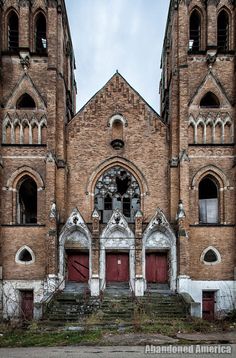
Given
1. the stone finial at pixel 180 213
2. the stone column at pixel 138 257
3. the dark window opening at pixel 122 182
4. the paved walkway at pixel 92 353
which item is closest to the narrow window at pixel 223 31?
the dark window opening at pixel 122 182

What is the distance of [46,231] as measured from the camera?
26062mm

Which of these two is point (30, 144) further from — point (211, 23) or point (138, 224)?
point (211, 23)

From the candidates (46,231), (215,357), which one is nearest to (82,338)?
(215,357)

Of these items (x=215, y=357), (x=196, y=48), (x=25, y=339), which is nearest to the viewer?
(x=215, y=357)

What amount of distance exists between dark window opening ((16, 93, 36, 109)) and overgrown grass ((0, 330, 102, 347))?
13644mm

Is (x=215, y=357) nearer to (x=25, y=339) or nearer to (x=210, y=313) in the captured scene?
(x=25, y=339)

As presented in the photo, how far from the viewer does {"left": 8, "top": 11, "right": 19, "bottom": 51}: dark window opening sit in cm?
2956

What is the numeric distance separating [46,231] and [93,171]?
172 inches

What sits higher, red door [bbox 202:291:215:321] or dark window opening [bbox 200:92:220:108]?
dark window opening [bbox 200:92:220:108]

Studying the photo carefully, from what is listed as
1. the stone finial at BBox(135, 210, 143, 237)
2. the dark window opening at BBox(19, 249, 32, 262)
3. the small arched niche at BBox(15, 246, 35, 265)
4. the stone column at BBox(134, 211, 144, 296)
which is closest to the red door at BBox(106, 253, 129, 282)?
the stone column at BBox(134, 211, 144, 296)

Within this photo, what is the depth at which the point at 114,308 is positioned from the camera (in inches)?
912

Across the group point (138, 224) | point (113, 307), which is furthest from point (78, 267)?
point (113, 307)

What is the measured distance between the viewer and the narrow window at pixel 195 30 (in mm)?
29750

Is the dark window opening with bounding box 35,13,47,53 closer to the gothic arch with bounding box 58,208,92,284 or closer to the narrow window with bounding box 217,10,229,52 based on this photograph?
the narrow window with bounding box 217,10,229,52
